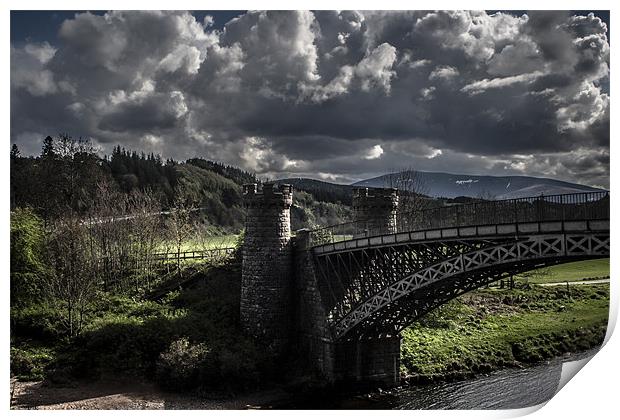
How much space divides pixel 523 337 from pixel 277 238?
8.93 meters

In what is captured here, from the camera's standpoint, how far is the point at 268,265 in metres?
17.5

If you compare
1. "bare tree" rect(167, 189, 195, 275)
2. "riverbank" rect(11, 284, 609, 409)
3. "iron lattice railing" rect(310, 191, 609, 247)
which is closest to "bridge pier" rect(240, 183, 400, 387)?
"riverbank" rect(11, 284, 609, 409)

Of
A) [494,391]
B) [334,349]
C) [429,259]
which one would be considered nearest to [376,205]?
[334,349]

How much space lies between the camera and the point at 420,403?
15.3m

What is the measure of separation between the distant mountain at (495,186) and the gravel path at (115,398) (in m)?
7.01

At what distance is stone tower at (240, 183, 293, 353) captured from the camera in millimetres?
17484

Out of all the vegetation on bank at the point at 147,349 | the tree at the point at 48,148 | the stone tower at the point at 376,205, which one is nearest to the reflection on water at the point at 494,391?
the vegetation on bank at the point at 147,349

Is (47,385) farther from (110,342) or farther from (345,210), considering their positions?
(345,210)

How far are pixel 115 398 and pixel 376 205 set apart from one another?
8.88m

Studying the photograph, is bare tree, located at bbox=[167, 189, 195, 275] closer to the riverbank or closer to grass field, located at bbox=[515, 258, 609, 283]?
the riverbank

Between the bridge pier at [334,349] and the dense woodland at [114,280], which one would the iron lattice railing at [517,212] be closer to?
the bridge pier at [334,349]

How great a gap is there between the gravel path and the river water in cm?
94

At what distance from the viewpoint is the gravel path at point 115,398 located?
45.9 feet

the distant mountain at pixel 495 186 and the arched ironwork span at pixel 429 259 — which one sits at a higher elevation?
the distant mountain at pixel 495 186
